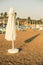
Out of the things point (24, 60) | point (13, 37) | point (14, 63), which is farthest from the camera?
point (13, 37)

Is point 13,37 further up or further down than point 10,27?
further down

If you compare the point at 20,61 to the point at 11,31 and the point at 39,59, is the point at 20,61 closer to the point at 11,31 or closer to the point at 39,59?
the point at 39,59

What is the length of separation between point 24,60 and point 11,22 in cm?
222

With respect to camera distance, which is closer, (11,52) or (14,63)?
(14,63)

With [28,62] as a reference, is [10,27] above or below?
above

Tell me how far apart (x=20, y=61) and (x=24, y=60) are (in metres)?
0.24

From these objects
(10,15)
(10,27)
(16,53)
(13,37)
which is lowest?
(16,53)

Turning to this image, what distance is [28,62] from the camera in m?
6.07

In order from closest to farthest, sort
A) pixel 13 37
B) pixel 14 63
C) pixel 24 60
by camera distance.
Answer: pixel 14 63 → pixel 24 60 → pixel 13 37

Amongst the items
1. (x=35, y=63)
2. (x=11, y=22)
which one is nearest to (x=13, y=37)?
A: (x=11, y=22)

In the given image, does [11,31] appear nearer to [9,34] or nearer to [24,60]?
[9,34]

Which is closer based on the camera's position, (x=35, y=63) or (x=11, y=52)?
(x=35, y=63)

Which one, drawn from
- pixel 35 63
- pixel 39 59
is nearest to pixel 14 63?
pixel 35 63

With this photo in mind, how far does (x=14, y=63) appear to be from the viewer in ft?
19.4
